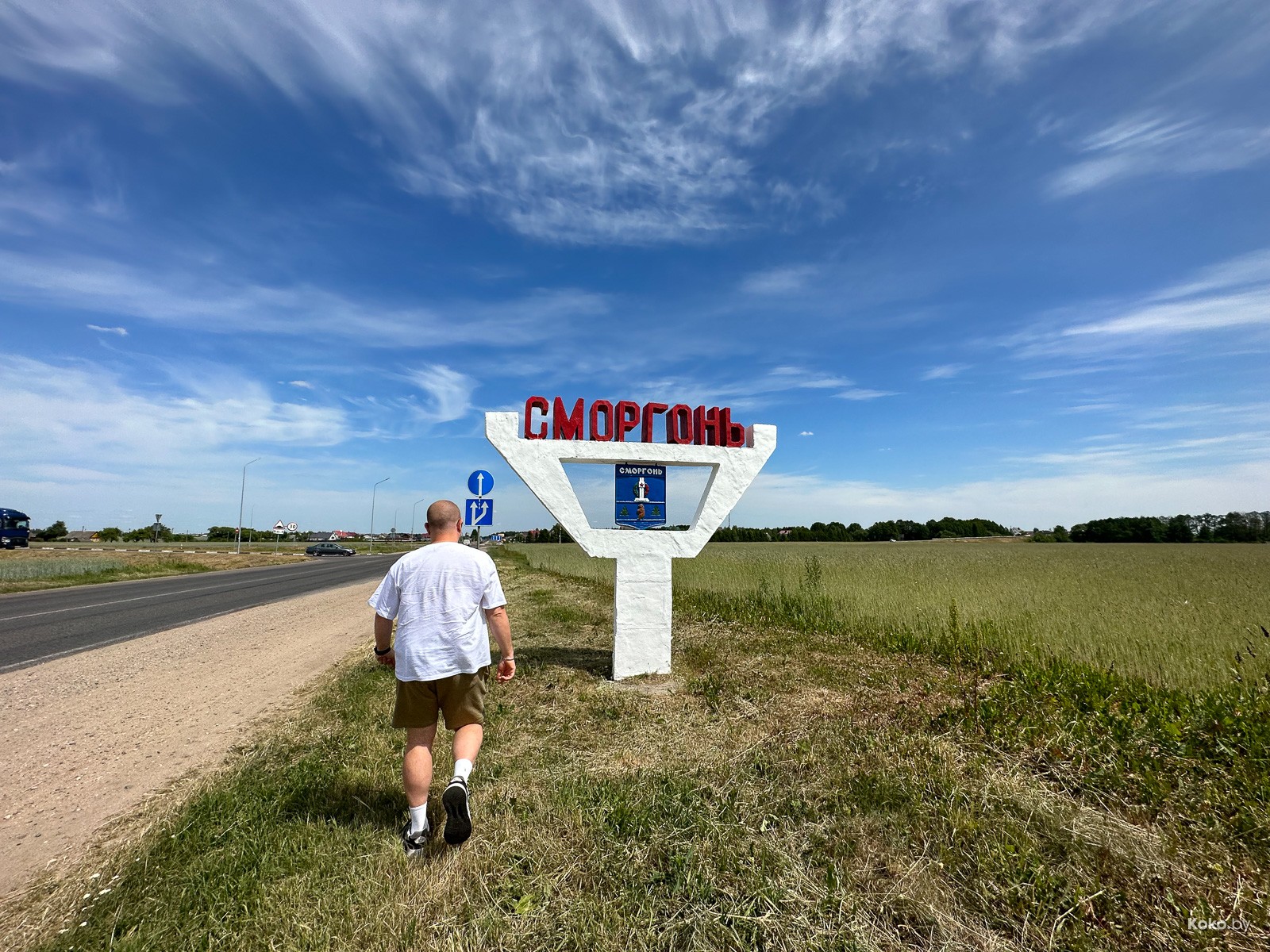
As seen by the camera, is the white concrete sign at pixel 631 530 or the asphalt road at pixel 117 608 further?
the asphalt road at pixel 117 608

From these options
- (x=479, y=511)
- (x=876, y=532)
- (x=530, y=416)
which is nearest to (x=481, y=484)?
(x=479, y=511)

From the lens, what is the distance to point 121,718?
5.77m

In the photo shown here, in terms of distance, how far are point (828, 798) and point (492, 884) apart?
204cm

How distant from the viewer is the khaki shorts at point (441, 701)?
316 centimetres

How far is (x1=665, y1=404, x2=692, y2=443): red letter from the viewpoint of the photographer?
7.20 metres

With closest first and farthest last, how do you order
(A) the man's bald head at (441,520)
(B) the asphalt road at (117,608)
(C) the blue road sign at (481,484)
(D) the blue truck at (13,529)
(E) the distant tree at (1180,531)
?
1. (A) the man's bald head at (441,520)
2. (B) the asphalt road at (117,608)
3. (C) the blue road sign at (481,484)
4. (D) the blue truck at (13,529)
5. (E) the distant tree at (1180,531)

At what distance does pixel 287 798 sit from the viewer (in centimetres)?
360

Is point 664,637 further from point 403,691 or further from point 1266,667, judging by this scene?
point 1266,667

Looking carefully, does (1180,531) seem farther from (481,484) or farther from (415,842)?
(415,842)

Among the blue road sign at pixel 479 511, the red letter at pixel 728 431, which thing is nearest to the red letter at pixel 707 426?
the red letter at pixel 728 431

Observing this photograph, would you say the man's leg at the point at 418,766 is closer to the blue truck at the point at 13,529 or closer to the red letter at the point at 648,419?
the red letter at the point at 648,419

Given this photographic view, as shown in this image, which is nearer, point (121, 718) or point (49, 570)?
point (121, 718)

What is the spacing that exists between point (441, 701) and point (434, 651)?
367 millimetres

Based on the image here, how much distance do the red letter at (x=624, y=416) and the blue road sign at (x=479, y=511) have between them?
8.00m
